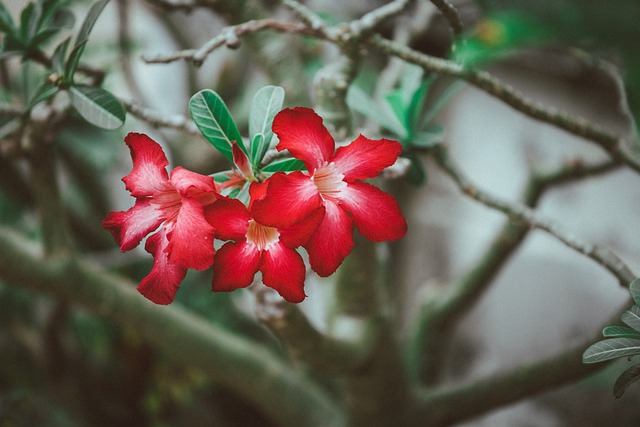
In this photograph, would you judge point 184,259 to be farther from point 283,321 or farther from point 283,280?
point 283,321

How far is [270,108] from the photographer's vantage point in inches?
17.4

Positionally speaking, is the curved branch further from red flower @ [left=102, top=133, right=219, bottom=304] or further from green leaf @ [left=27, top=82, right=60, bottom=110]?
red flower @ [left=102, top=133, right=219, bottom=304]

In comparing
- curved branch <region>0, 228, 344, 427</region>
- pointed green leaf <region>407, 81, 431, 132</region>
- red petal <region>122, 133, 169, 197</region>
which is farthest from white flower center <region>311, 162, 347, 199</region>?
curved branch <region>0, 228, 344, 427</region>

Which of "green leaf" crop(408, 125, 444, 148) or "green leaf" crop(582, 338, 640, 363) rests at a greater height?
"green leaf" crop(408, 125, 444, 148)

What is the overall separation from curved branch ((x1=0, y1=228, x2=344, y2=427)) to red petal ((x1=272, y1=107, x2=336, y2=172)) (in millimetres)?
718

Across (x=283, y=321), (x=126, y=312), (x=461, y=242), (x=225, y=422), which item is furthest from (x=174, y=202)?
(x=225, y=422)

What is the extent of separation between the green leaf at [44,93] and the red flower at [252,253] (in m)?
0.28

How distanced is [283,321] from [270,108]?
13.0 inches

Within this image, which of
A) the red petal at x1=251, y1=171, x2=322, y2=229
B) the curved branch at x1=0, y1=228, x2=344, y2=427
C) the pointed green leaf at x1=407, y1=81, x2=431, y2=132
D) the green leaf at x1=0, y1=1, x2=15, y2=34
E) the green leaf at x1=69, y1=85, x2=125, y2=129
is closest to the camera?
the red petal at x1=251, y1=171, x2=322, y2=229

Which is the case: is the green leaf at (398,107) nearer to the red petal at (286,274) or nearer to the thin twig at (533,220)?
the thin twig at (533,220)

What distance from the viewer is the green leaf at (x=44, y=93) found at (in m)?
0.54

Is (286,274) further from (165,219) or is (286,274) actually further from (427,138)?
(427,138)

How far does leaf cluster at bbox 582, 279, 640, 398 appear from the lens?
479mm

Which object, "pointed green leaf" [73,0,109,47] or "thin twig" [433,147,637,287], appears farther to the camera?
"thin twig" [433,147,637,287]
